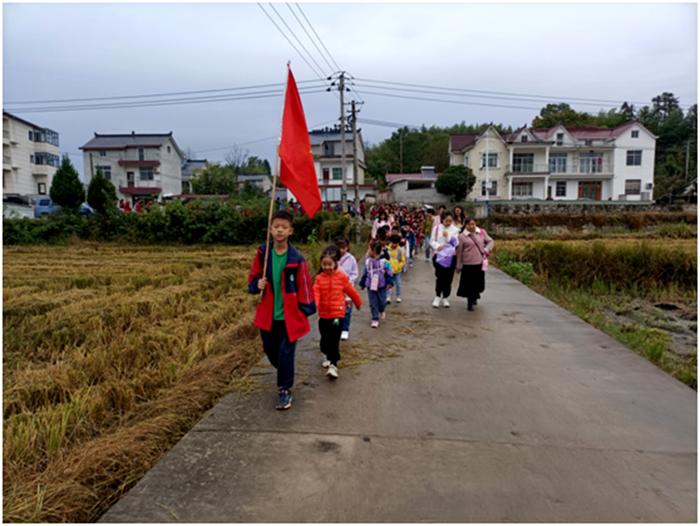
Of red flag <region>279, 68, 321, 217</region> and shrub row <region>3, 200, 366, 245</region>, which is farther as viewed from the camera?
shrub row <region>3, 200, 366, 245</region>

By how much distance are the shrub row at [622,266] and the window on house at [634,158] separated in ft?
107

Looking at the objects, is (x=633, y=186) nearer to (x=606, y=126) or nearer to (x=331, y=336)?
→ (x=606, y=126)

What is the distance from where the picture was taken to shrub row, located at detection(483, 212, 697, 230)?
28422 millimetres

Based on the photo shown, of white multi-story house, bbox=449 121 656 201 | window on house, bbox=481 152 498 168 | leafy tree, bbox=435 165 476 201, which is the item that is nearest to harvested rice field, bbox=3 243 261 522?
leafy tree, bbox=435 165 476 201

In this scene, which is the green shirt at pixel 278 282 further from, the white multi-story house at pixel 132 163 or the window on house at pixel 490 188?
the white multi-story house at pixel 132 163

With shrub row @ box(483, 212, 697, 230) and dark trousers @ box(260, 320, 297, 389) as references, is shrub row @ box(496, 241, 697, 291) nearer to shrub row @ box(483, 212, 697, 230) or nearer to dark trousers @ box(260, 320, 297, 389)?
dark trousers @ box(260, 320, 297, 389)

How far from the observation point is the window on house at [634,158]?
141 feet

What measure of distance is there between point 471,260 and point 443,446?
4967 mm

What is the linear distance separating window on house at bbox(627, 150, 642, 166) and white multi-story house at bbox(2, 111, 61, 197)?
164 ft

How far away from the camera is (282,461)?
10.7 ft

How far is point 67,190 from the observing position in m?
25.1

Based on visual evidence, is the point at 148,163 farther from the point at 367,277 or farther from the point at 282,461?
the point at 282,461

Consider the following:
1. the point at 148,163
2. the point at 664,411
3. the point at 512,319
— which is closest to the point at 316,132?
the point at 148,163

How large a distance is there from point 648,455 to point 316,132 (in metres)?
48.5
